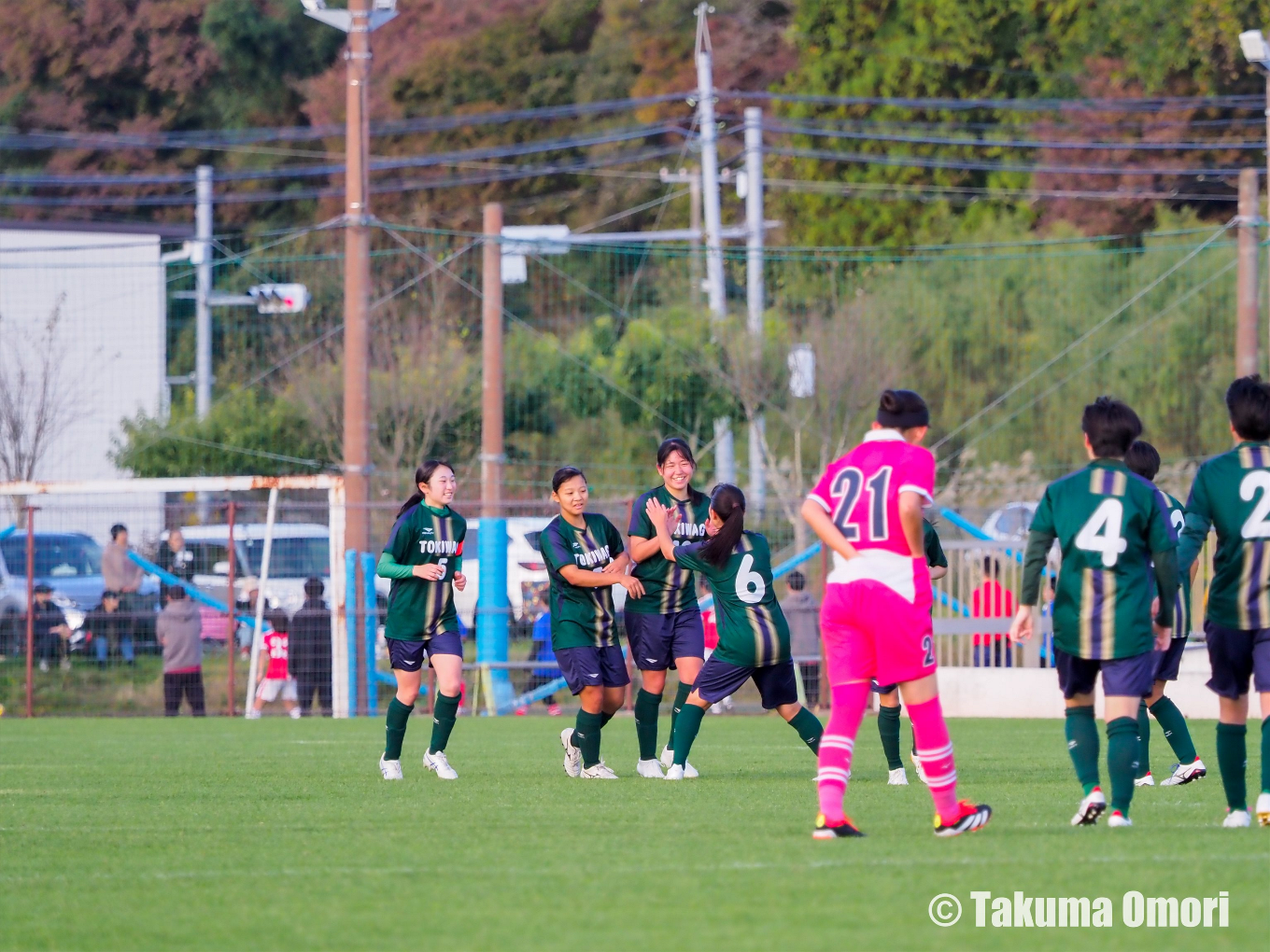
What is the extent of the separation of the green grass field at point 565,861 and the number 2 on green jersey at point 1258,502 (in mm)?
1234

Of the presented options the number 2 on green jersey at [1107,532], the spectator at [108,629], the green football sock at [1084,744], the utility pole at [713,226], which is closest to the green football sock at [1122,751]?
the green football sock at [1084,744]

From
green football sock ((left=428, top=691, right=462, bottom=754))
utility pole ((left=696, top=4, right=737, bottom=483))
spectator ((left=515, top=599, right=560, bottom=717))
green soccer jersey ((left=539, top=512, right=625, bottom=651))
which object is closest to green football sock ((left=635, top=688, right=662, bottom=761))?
green soccer jersey ((left=539, top=512, right=625, bottom=651))

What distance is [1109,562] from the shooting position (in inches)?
303

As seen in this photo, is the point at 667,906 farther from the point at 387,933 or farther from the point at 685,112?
the point at 685,112

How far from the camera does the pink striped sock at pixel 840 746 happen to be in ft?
24.8

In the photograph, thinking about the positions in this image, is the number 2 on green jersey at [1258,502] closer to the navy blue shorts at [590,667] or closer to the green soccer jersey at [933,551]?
the green soccer jersey at [933,551]

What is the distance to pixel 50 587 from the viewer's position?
21.7 metres

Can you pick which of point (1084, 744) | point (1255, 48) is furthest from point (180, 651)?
point (1084, 744)

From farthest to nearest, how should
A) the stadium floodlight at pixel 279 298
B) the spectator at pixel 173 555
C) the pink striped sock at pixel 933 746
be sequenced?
1. the stadium floodlight at pixel 279 298
2. the spectator at pixel 173 555
3. the pink striped sock at pixel 933 746

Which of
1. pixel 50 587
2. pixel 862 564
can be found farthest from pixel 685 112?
pixel 862 564

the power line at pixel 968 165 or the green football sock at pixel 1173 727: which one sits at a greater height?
the power line at pixel 968 165

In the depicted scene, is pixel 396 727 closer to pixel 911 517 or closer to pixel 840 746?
pixel 840 746

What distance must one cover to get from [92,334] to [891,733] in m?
26.0

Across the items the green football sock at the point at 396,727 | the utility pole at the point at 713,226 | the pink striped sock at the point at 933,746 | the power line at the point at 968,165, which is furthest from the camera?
the power line at the point at 968,165
